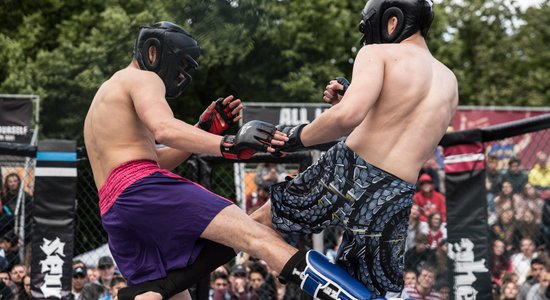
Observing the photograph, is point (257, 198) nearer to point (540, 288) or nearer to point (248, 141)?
point (540, 288)

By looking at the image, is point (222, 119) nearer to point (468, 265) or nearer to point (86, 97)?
point (468, 265)

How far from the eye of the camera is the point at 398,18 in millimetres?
3539

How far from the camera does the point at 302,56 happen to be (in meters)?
19.4

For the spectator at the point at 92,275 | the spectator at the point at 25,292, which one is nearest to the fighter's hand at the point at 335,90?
the spectator at the point at 25,292

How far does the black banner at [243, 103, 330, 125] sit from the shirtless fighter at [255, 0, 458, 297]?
227 inches

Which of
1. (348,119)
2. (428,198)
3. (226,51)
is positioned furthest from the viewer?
(226,51)

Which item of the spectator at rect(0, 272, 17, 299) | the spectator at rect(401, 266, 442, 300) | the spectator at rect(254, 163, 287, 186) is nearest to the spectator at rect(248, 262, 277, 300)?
the spectator at rect(254, 163, 287, 186)

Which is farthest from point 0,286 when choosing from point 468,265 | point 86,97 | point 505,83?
point 505,83

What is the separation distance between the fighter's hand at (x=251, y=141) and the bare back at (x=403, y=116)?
360 mm

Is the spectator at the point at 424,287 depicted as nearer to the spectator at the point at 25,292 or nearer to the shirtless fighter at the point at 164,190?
the shirtless fighter at the point at 164,190

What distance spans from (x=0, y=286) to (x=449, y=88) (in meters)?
3.07

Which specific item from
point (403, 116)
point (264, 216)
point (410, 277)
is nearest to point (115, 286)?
point (410, 277)

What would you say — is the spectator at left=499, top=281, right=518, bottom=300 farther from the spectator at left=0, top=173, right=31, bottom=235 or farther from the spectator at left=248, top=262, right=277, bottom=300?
the spectator at left=0, top=173, right=31, bottom=235

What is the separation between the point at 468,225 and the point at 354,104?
6.65 ft
